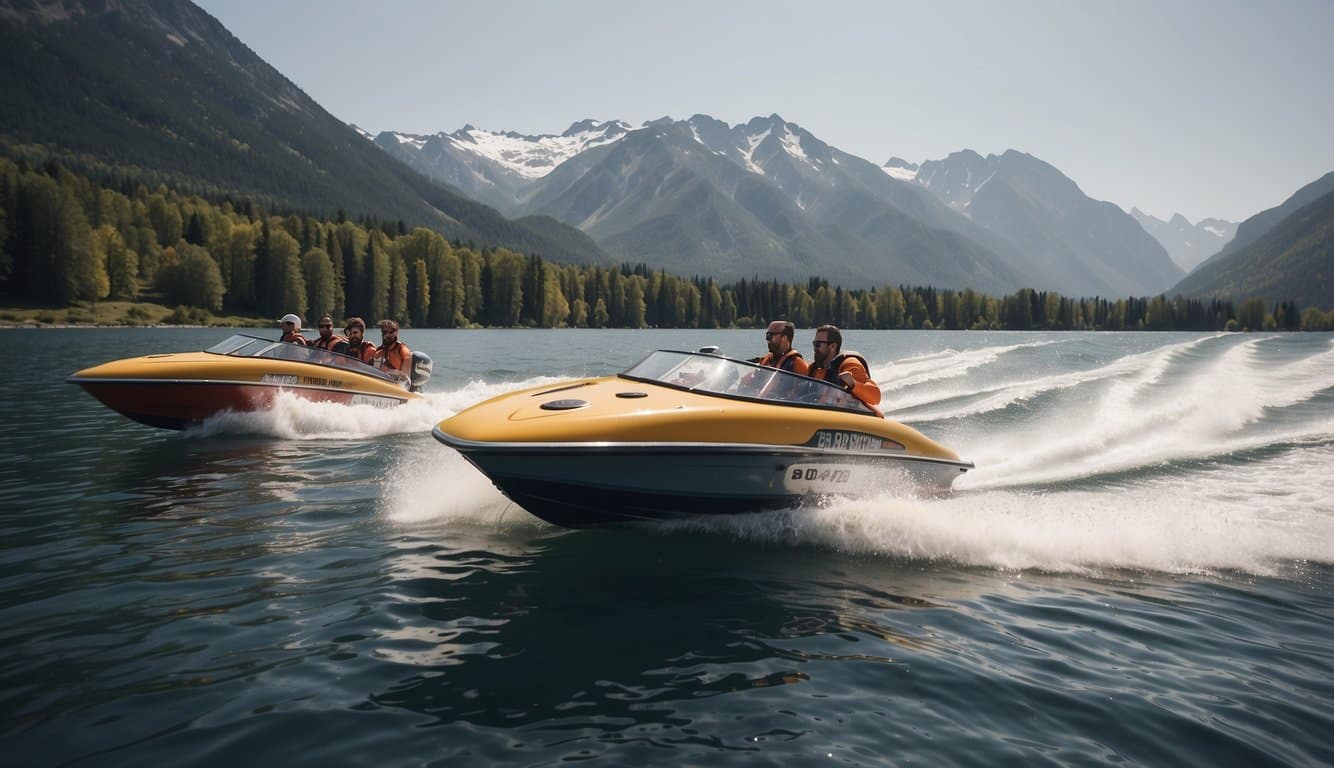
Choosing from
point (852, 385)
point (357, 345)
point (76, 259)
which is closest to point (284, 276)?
point (76, 259)

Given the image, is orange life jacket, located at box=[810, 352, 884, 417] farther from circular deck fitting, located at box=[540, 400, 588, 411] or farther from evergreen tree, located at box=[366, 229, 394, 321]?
evergreen tree, located at box=[366, 229, 394, 321]

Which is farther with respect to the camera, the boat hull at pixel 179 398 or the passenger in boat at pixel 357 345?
the passenger in boat at pixel 357 345

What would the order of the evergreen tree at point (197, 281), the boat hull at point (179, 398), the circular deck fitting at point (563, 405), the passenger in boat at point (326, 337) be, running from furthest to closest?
the evergreen tree at point (197, 281) < the passenger in boat at point (326, 337) < the boat hull at point (179, 398) < the circular deck fitting at point (563, 405)

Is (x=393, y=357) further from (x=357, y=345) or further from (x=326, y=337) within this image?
(x=326, y=337)

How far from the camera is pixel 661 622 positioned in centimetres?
624

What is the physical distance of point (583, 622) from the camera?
615 centimetres

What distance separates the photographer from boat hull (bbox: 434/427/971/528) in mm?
7523

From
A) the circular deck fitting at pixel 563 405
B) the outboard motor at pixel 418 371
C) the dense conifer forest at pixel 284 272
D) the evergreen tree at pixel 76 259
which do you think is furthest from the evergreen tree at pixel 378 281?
the circular deck fitting at pixel 563 405

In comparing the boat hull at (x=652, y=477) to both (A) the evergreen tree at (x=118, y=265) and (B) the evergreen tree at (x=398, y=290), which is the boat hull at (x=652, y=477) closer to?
(B) the evergreen tree at (x=398, y=290)

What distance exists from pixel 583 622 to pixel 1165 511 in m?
7.52

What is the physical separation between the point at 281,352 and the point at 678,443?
11.7 metres

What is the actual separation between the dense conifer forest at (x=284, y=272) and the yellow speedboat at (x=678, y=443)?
8855 cm

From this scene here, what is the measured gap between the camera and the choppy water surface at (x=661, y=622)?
4.44 meters

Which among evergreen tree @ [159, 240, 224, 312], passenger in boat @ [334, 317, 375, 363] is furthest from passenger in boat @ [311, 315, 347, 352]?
evergreen tree @ [159, 240, 224, 312]
